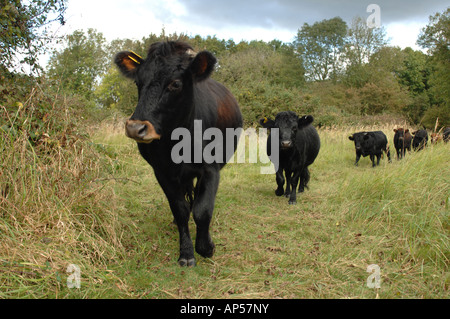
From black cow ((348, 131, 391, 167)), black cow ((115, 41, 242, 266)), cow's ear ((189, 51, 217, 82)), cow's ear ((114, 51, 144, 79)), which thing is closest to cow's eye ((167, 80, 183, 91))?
black cow ((115, 41, 242, 266))

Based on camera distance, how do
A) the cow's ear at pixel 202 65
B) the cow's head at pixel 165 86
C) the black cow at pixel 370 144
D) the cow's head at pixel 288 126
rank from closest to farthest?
1. the cow's head at pixel 165 86
2. the cow's ear at pixel 202 65
3. the cow's head at pixel 288 126
4. the black cow at pixel 370 144

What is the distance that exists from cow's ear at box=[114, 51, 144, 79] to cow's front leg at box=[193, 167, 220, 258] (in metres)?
1.27

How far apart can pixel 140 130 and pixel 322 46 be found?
1366 inches

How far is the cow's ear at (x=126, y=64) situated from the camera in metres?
3.57

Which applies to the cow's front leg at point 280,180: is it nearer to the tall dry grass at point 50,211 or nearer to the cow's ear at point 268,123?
the cow's ear at point 268,123

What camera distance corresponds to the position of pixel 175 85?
3199mm

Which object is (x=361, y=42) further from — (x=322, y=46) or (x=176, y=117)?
(x=176, y=117)

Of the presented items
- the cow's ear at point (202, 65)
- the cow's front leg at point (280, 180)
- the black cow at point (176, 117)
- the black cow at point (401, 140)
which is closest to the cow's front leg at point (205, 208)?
the black cow at point (176, 117)

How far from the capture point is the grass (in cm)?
287

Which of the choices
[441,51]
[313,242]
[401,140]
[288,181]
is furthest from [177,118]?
[441,51]

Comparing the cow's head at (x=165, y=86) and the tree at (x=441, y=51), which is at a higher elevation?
the tree at (x=441, y=51)
